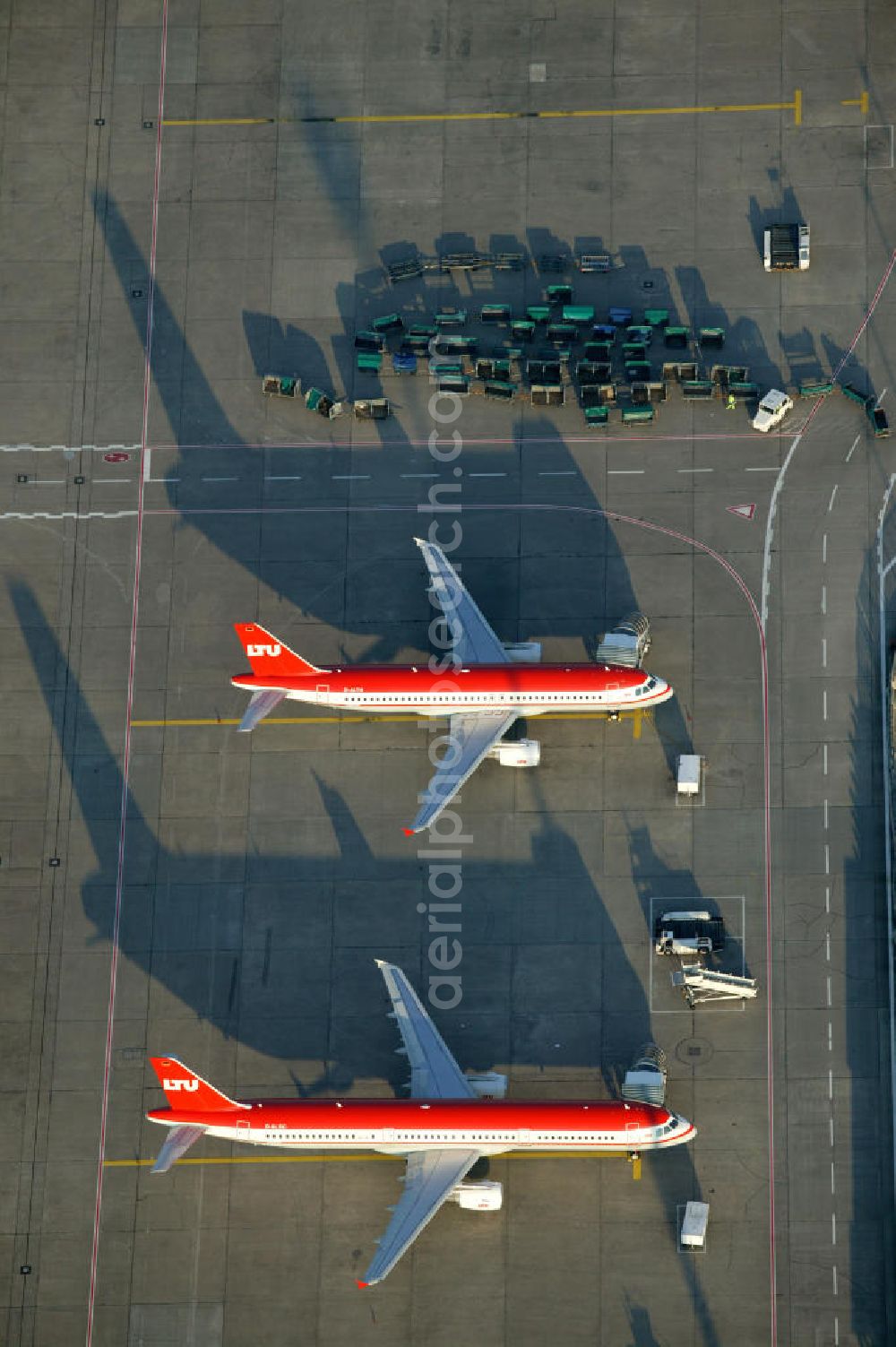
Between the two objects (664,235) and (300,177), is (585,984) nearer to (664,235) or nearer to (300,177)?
(664,235)

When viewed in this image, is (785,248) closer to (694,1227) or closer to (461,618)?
(461,618)

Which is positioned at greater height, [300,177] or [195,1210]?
[300,177]

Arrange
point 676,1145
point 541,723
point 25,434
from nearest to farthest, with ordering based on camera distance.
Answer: point 676,1145 < point 541,723 < point 25,434

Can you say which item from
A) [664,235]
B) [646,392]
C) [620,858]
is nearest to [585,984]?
[620,858]

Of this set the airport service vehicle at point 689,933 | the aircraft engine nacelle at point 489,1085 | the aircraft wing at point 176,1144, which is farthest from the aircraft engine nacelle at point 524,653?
the aircraft wing at point 176,1144

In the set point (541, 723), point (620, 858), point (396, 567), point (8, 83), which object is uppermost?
point (8, 83)

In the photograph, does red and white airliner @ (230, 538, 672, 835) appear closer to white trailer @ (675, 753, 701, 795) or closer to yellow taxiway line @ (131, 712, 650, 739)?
yellow taxiway line @ (131, 712, 650, 739)

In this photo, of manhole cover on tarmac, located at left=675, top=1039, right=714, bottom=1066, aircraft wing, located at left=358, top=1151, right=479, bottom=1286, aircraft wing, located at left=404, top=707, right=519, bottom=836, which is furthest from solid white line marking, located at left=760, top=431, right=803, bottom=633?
aircraft wing, located at left=358, top=1151, right=479, bottom=1286
